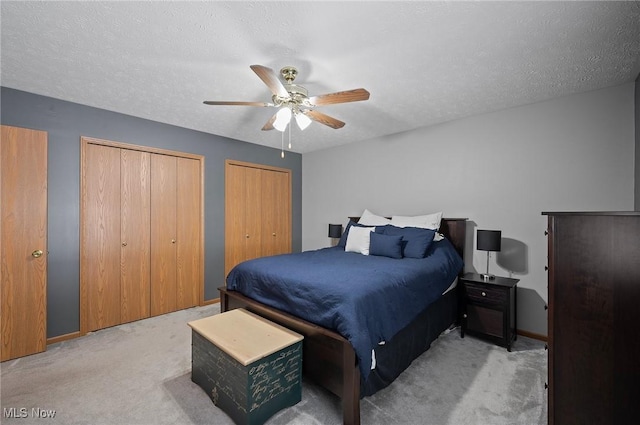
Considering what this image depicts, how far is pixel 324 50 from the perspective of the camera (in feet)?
6.38

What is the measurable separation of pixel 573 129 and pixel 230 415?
3.82 meters

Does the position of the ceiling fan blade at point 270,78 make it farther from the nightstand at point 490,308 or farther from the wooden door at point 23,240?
the nightstand at point 490,308

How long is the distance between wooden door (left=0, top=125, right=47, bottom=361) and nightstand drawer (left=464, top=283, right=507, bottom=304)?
412cm

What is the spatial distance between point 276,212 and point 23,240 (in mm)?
3090

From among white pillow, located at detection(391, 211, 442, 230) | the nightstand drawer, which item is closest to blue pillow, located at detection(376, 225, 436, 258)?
white pillow, located at detection(391, 211, 442, 230)

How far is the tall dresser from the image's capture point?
117 cm

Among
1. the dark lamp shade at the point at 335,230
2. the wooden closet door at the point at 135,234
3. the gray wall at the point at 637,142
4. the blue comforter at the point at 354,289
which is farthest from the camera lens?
the dark lamp shade at the point at 335,230

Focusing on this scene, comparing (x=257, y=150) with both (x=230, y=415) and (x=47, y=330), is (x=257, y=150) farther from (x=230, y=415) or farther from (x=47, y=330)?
(x=230, y=415)

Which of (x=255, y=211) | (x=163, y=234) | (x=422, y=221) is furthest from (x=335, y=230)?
(x=163, y=234)

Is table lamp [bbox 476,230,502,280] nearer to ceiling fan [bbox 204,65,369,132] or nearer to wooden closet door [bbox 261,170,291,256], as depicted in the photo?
ceiling fan [bbox 204,65,369,132]

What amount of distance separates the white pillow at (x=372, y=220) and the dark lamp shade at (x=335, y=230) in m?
0.53

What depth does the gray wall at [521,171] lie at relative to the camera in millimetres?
2523

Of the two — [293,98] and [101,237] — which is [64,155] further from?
[293,98]

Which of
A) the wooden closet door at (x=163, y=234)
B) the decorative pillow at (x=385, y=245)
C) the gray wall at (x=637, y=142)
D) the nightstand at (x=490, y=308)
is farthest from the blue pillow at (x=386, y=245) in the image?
the wooden closet door at (x=163, y=234)
